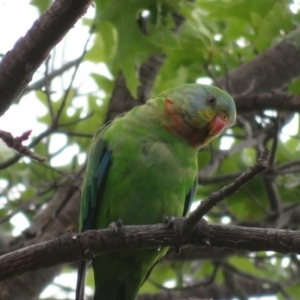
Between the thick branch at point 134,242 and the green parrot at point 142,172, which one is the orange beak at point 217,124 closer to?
the green parrot at point 142,172

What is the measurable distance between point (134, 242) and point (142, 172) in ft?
3.94

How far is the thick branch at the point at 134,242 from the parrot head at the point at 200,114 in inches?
67.4

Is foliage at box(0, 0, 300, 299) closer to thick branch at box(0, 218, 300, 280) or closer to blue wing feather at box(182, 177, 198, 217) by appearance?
blue wing feather at box(182, 177, 198, 217)

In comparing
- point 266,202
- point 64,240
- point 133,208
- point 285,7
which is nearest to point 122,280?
point 133,208

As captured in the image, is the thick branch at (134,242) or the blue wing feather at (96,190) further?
the blue wing feather at (96,190)

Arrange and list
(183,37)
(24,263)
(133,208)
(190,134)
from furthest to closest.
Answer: (183,37)
(190,134)
(133,208)
(24,263)

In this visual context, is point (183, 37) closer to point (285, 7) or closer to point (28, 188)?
point (285, 7)

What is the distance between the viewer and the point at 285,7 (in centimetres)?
486

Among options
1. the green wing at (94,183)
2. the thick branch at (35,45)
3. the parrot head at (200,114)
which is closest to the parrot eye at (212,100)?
the parrot head at (200,114)

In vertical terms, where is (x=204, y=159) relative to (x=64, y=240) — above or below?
above

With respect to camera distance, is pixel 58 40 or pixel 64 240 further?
pixel 64 240

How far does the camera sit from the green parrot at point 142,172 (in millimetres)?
4215

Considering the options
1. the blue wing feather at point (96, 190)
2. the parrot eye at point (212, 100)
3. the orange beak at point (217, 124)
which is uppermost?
the parrot eye at point (212, 100)

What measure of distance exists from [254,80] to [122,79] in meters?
1.18
